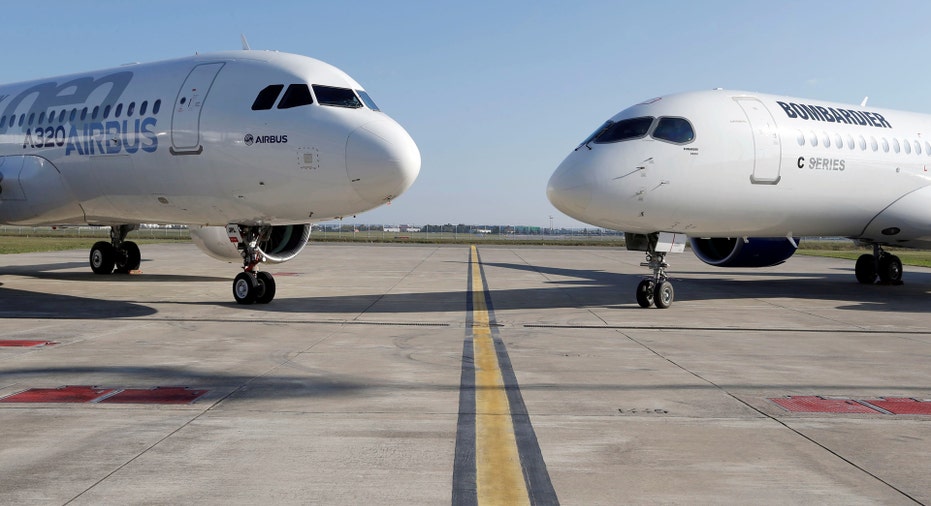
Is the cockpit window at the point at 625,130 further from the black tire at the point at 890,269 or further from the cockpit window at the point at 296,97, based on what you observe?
the black tire at the point at 890,269

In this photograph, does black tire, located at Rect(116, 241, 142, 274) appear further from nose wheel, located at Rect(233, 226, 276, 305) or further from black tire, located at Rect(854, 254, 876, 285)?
black tire, located at Rect(854, 254, 876, 285)

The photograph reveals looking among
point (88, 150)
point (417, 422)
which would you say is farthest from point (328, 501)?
point (88, 150)

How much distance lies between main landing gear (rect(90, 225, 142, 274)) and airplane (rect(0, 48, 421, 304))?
16.5 ft

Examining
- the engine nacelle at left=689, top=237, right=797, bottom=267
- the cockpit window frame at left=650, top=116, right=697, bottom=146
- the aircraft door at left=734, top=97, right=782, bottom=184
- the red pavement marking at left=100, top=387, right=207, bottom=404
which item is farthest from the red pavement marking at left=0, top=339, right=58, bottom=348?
the engine nacelle at left=689, top=237, right=797, bottom=267

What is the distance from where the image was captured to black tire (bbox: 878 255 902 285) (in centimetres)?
2159

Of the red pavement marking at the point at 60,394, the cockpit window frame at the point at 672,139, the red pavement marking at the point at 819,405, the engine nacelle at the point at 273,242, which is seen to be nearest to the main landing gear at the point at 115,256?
the engine nacelle at the point at 273,242

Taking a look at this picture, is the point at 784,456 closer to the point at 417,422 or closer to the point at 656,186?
the point at 417,422

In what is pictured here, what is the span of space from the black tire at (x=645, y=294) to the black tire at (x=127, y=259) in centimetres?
1471

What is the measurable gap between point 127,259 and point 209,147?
10.7 m

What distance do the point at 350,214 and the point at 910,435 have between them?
9974mm

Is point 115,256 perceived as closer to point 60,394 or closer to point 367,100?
point 367,100

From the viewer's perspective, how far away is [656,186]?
13.9m

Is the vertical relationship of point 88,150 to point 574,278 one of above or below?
above

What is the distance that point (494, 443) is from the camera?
530 cm
